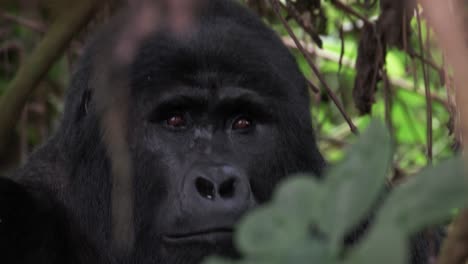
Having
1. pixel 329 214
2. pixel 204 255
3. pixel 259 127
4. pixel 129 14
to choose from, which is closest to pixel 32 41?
pixel 129 14

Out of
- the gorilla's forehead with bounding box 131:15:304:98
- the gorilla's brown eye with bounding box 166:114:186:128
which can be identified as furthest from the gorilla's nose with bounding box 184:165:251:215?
the gorilla's forehead with bounding box 131:15:304:98

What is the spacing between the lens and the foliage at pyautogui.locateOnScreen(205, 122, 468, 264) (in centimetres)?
86

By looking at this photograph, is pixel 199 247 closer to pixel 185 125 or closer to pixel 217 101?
pixel 185 125

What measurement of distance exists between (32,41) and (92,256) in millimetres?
2181

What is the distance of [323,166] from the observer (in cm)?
333

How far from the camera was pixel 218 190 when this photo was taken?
253cm

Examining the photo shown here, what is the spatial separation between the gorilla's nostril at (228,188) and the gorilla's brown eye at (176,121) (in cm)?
49

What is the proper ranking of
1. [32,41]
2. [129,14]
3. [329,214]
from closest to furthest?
[329,214] → [129,14] → [32,41]

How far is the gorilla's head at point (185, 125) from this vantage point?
281 centimetres

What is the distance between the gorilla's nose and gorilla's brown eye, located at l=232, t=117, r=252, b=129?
0.44 metres

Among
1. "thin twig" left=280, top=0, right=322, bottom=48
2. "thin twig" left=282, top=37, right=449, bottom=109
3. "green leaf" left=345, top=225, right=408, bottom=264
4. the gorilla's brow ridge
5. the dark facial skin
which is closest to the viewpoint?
"green leaf" left=345, top=225, right=408, bottom=264

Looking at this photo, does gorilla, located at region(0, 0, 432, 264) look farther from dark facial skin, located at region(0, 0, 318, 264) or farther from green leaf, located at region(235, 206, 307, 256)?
green leaf, located at region(235, 206, 307, 256)

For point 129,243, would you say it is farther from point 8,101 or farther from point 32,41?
point 32,41

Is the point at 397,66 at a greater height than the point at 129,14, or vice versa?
the point at 129,14
